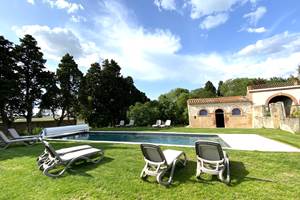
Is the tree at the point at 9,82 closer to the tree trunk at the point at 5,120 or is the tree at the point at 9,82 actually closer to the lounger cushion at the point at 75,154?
the tree trunk at the point at 5,120

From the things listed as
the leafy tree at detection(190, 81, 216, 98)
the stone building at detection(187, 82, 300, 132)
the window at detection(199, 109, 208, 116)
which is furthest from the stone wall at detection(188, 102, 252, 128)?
the leafy tree at detection(190, 81, 216, 98)

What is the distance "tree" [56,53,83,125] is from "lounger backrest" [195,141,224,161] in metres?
23.4

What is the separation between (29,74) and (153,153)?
21710mm

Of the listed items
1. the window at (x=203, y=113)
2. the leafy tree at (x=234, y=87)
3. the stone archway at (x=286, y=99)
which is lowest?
the window at (x=203, y=113)

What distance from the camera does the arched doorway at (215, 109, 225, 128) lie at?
22.9 metres

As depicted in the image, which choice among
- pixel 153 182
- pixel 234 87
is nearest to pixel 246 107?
pixel 153 182

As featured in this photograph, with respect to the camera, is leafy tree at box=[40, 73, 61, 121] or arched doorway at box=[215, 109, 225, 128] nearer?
arched doorway at box=[215, 109, 225, 128]

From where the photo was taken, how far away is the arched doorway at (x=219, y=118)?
22.9 metres

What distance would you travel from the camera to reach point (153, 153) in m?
5.25

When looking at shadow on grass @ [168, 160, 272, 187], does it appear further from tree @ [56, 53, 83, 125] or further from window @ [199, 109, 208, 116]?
tree @ [56, 53, 83, 125]

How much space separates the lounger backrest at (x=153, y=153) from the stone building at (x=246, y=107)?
55.7 ft

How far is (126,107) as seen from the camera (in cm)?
3055

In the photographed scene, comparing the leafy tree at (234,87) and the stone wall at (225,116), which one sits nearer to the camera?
the stone wall at (225,116)

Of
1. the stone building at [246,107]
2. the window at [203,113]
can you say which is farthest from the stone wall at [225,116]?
the window at [203,113]
